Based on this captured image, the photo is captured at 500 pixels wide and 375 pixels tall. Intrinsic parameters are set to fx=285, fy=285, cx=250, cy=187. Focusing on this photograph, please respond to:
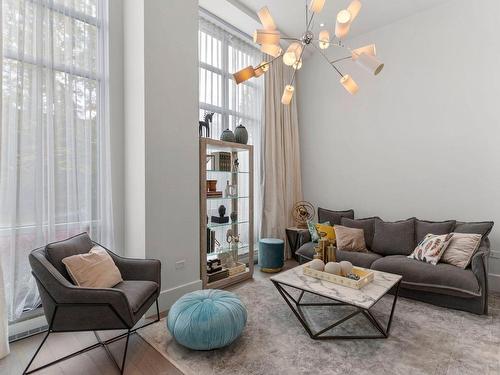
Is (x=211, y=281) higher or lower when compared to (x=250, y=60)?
lower

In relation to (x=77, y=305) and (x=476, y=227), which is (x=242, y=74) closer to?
(x=77, y=305)

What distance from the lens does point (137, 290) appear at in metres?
2.24

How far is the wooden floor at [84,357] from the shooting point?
1.96 m

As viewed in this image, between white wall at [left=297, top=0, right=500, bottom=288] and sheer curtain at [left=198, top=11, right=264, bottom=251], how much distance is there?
3.66ft

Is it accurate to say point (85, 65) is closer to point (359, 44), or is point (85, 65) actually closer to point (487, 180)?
point (359, 44)

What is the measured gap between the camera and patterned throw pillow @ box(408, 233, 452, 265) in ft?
10.2

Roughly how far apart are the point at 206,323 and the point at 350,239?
2.42 m

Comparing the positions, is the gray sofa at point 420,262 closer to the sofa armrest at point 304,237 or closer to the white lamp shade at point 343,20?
the sofa armrest at point 304,237

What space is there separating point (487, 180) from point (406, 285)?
5.54 ft

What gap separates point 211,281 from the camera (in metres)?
3.39

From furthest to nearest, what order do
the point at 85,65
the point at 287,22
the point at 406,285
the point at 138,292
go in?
the point at 287,22
the point at 406,285
the point at 85,65
the point at 138,292

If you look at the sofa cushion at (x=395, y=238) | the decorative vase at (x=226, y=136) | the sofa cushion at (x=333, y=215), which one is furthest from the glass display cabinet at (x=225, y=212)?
the sofa cushion at (x=395, y=238)

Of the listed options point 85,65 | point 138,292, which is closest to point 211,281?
point 138,292

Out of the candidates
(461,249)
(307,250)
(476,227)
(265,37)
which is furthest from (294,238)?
(265,37)
